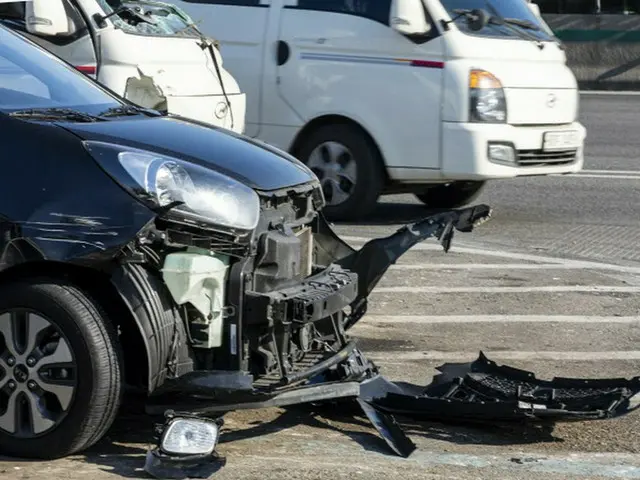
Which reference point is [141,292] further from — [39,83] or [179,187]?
[39,83]

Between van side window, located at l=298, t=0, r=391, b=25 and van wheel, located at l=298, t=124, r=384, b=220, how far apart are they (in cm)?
87

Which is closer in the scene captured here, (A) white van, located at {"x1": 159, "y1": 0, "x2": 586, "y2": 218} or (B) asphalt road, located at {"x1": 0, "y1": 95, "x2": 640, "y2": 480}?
(B) asphalt road, located at {"x1": 0, "y1": 95, "x2": 640, "y2": 480}

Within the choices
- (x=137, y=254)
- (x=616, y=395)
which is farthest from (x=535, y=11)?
(x=137, y=254)

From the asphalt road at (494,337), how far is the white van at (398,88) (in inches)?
20.6

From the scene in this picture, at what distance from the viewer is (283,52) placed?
37.1ft

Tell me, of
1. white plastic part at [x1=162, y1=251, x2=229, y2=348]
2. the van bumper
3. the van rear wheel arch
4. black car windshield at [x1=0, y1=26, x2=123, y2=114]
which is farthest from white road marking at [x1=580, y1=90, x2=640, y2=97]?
white plastic part at [x1=162, y1=251, x2=229, y2=348]

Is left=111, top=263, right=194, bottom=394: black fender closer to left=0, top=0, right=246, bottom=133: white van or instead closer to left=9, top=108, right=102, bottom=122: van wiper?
left=9, top=108, right=102, bottom=122: van wiper

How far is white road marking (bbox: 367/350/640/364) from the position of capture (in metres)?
6.94

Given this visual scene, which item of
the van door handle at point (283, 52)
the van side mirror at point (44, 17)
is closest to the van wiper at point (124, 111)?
the van side mirror at point (44, 17)

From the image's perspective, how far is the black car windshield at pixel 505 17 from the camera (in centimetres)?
1109

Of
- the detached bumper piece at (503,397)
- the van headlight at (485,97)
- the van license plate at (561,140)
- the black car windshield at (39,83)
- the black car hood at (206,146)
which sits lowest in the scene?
the detached bumper piece at (503,397)

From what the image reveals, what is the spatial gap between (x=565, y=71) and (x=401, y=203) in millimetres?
1935

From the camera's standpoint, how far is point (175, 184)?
512cm

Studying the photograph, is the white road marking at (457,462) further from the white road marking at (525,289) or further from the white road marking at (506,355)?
the white road marking at (525,289)
